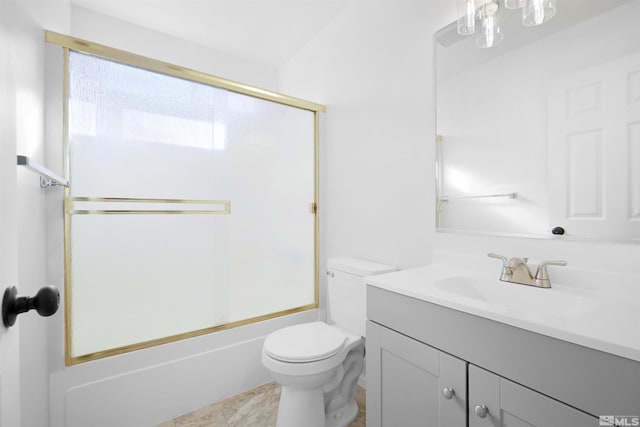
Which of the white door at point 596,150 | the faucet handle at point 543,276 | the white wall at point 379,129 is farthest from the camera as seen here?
the white wall at point 379,129

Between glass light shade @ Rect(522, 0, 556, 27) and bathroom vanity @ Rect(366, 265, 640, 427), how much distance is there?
41.0 inches

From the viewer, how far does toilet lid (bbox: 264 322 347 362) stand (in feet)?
4.41

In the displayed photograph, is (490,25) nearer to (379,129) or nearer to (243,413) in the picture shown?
(379,129)

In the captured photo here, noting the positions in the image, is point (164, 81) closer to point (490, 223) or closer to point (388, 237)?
point (388, 237)

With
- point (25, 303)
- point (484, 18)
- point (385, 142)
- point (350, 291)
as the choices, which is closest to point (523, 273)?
point (350, 291)

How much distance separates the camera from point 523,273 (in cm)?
113

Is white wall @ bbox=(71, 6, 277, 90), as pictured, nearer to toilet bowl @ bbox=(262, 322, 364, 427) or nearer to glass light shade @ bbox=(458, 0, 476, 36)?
glass light shade @ bbox=(458, 0, 476, 36)

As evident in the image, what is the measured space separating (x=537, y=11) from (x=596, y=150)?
1.95 feet

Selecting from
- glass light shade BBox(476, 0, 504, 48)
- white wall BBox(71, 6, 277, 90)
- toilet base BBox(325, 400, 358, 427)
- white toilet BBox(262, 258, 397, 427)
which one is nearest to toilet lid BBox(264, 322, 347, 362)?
white toilet BBox(262, 258, 397, 427)

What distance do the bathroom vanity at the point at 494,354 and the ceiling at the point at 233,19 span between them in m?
1.95

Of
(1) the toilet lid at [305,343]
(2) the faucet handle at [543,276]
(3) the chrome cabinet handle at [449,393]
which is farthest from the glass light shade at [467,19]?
(1) the toilet lid at [305,343]

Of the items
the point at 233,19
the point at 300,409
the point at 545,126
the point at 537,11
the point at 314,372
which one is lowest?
the point at 300,409

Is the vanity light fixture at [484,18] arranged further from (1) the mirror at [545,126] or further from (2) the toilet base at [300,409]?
(2) the toilet base at [300,409]

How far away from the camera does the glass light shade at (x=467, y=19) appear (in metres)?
1.32
